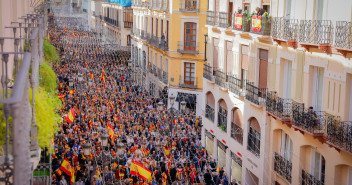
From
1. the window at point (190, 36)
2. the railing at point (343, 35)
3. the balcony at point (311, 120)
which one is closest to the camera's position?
the railing at point (343, 35)

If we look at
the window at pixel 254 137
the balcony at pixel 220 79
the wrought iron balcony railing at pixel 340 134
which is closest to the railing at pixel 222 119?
the balcony at pixel 220 79

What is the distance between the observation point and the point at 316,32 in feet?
56.7

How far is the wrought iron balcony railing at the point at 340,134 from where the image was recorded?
50.4 feet

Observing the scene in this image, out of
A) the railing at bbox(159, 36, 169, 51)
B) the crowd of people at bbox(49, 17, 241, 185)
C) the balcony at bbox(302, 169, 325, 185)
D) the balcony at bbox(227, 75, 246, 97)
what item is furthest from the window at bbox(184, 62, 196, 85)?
the balcony at bbox(302, 169, 325, 185)

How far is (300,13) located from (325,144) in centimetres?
484

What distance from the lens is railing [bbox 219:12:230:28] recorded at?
26169 millimetres

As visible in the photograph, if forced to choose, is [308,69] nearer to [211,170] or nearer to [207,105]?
[211,170]

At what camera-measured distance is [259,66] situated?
2272 cm

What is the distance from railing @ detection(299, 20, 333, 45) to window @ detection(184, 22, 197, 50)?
20294 millimetres

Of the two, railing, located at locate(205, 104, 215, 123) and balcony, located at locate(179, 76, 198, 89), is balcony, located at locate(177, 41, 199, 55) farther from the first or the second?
railing, located at locate(205, 104, 215, 123)

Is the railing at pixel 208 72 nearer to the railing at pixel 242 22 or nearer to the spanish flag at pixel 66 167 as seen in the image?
the railing at pixel 242 22

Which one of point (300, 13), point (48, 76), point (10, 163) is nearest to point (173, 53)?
point (300, 13)

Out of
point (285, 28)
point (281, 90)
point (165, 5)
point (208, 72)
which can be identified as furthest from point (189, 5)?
point (285, 28)

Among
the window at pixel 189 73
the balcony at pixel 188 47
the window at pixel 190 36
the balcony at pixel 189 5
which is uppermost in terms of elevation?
the balcony at pixel 189 5
